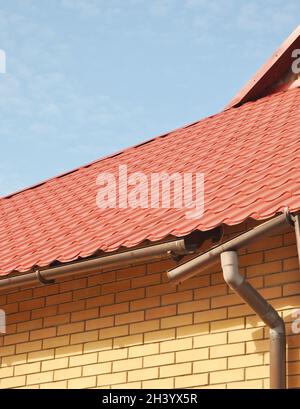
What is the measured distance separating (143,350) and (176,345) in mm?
317

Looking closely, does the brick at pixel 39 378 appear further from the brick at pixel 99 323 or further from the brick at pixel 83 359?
the brick at pixel 99 323

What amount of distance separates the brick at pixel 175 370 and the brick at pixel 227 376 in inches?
9.4

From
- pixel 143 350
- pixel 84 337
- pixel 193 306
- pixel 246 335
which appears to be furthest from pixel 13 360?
pixel 246 335

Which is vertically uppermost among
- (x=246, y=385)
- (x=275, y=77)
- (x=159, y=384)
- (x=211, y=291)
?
(x=275, y=77)

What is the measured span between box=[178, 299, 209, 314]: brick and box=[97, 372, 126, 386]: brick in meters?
0.69

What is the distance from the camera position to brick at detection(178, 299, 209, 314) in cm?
720

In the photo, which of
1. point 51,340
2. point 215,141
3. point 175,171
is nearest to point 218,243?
point 51,340

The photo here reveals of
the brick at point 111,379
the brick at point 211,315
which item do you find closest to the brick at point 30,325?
the brick at point 111,379

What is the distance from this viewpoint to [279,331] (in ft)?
21.4

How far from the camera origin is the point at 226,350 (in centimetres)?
690

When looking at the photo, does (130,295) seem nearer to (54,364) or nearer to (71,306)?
(71,306)
